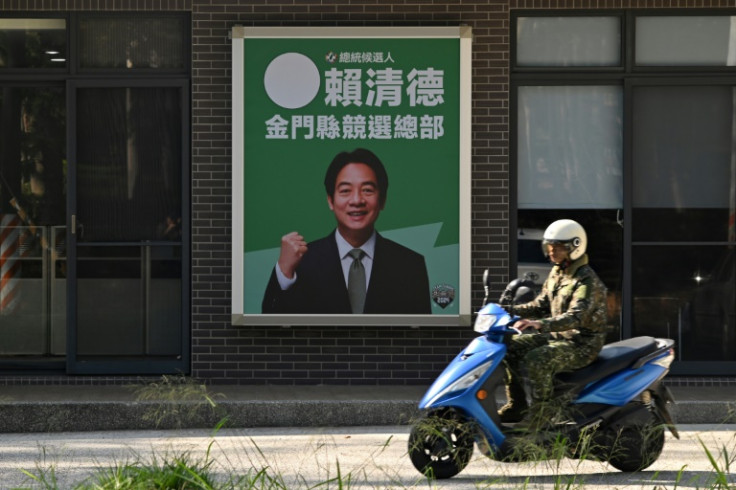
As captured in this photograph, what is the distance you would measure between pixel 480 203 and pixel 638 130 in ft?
5.25

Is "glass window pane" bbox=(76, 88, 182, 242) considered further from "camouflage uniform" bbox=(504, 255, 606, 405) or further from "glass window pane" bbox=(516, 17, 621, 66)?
"camouflage uniform" bbox=(504, 255, 606, 405)

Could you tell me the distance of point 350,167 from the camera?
13289 mm

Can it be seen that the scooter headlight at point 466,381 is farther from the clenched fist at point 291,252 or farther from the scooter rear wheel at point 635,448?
the clenched fist at point 291,252

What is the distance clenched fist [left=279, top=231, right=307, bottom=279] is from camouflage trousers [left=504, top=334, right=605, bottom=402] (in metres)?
4.28

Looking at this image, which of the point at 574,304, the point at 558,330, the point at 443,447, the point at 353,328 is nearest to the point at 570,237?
the point at 574,304

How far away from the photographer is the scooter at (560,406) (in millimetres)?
8828

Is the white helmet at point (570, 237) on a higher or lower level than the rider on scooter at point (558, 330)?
higher

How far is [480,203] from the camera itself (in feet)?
43.9

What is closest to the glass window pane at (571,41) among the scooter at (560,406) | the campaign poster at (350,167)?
the campaign poster at (350,167)

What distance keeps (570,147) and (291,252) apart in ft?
8.98

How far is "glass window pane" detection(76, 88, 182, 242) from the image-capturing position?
1339 centimetres

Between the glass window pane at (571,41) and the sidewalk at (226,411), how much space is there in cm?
328

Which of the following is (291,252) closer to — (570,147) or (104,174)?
(104,174)

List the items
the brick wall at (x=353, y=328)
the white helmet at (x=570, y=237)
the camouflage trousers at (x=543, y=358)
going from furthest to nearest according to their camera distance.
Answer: the brick wall at (x=353, y=328) < the white helmet at (x=570, y=237) < the camouflage trousers at (x=543, y=358)
